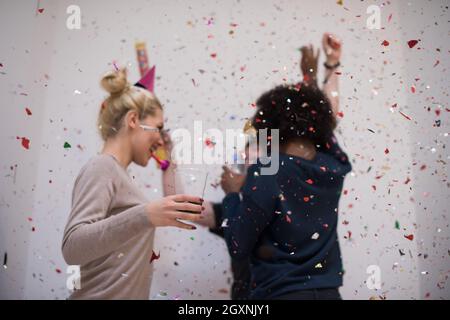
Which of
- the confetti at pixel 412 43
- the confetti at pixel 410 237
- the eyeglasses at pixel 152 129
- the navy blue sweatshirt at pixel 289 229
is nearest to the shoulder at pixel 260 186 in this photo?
the navy blue sweatshirt at pixel 289 229

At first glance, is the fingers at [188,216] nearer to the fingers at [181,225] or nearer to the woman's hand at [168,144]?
the fingers at [181,225]

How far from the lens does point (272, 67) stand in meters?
1.09

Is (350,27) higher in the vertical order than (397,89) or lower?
higher

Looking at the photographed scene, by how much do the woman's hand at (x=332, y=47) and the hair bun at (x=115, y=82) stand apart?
0.49m

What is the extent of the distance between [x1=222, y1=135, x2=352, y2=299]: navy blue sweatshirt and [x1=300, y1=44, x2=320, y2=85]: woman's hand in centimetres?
20

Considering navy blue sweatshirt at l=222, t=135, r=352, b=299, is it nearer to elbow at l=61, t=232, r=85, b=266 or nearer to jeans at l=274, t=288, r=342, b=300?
jeans at l=274, t=288, r=342, b=300

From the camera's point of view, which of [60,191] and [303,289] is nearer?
[303,289]

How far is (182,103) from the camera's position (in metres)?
1.08

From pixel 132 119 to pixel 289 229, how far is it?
0.43m

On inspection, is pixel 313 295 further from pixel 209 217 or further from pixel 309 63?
pixel 309 63
